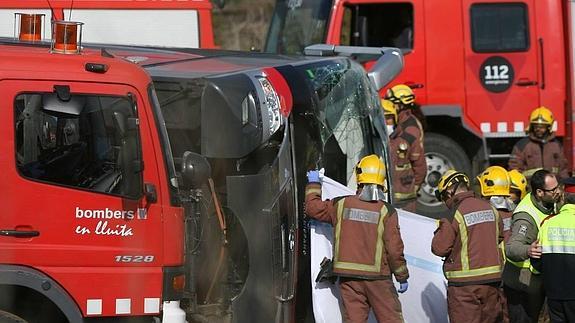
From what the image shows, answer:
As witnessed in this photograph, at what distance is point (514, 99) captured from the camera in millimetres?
12492

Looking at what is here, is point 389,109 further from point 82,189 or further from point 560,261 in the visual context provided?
point 82,189

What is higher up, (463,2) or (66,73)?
(463,2)

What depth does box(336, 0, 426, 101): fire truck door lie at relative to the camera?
12.5 m

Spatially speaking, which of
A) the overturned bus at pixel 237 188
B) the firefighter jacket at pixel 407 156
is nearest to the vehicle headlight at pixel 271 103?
the overturned bus at pixel 237 188

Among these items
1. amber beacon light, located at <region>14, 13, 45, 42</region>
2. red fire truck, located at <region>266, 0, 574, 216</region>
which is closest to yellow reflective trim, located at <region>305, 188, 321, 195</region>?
amber beacon light, located at <region>14, 13, 45, 42</region>

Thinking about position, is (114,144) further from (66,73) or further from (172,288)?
(172,288)

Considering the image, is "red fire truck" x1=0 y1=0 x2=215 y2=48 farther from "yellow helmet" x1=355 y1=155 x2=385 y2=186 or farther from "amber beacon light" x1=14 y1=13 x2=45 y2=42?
"yellow helmet" x1=355 y1=155 x2=385 y2=186

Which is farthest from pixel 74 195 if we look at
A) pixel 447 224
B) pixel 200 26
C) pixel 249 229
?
pixel 200 26

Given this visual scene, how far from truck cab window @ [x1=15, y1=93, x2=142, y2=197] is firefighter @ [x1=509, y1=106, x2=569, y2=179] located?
219 inches

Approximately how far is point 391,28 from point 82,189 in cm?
716

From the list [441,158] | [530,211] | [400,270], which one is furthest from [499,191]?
[441,158]

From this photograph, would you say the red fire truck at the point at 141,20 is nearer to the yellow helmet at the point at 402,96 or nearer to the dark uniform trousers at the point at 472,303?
the yellow helmet at the point at 402,96

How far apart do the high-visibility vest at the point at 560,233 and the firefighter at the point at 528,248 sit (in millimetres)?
154

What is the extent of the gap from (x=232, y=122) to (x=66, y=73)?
110 cm
